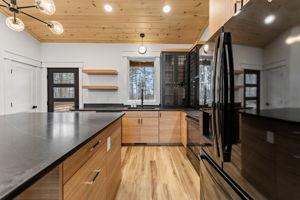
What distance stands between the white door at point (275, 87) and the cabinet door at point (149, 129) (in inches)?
164

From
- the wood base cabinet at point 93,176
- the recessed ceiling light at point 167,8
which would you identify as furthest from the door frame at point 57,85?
the wood base cabinet at point 93,176

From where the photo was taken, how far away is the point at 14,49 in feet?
14.8

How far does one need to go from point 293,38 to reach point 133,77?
527cm

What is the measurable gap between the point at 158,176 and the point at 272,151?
2572 mm

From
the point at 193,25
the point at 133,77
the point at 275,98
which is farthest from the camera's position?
the point at 133,77

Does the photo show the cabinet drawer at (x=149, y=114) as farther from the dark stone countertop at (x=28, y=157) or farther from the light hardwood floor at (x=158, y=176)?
the dark stone countertop at (x=28, y=157)

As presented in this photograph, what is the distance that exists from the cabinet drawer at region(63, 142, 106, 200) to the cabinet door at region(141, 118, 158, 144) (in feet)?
10.2

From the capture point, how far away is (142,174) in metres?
3.26

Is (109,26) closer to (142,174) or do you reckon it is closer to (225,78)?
(142,174)

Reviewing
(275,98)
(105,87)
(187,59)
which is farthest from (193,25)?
(275,98)

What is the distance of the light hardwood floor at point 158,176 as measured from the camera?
2.60 meters

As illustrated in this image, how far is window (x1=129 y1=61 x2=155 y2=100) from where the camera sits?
19.2 feet

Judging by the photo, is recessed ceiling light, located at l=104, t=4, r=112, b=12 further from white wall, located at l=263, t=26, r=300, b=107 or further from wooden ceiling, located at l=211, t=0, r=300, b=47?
white wall, located at l=263, t=26, r=300, b=107

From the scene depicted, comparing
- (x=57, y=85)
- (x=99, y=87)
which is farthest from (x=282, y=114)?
(x=57, y=85)
